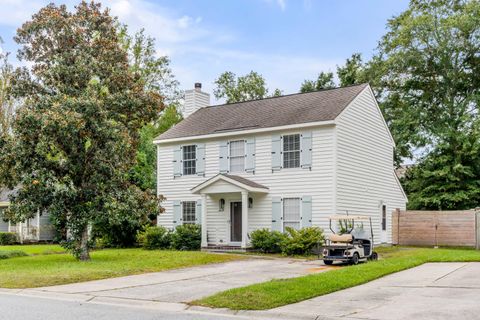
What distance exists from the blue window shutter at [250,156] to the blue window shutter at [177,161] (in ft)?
12.6

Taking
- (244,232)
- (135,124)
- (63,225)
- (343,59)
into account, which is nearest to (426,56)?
(343,59)

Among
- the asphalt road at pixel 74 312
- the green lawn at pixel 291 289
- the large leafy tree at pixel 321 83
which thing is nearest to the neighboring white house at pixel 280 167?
the green lawn at pixel 291 289

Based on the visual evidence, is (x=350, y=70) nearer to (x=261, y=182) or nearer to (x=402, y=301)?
(x=261, y=182)

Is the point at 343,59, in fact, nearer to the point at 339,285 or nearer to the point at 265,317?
the point at 339,285

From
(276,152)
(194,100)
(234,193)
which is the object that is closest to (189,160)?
(234,193)

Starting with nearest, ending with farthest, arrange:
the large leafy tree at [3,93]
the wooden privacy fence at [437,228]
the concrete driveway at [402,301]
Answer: the concrete driveway at [402,301]
the wooden privacy fence at [437,228]
the large leafy tree at [3,93]

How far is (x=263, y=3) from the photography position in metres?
16.3

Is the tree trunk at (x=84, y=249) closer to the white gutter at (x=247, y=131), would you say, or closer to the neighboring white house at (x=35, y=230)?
the white gutter at (x=247, y=131)

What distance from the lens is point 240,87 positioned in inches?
1943

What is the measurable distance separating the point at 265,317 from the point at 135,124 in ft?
42.5

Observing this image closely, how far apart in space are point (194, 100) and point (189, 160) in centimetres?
479

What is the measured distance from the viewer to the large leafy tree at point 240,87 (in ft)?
159

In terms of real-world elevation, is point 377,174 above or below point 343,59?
below

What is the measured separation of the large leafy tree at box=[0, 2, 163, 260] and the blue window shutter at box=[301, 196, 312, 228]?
5812mm
